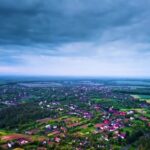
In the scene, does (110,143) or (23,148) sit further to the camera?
(110,143)

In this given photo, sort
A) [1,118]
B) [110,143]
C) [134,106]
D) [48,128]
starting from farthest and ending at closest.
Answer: [134,106] < [1,118] < [48,128] < [110,143]

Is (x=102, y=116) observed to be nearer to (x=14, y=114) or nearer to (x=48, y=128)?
(x=48, y=128)

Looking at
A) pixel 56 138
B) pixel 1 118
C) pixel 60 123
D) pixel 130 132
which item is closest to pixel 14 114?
pixel 1 118

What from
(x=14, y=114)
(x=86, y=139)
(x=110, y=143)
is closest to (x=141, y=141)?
(x=110, y=143)

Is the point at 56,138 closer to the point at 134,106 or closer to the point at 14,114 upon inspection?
the point at 14,114

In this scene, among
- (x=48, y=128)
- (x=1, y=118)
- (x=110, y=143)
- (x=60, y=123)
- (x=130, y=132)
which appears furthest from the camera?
(x=1, y=118)

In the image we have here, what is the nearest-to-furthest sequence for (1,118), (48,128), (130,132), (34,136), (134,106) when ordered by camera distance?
1. (34,136)
2. (130,132)
3. (48,128)
4. (1,118)
5. (134,106)

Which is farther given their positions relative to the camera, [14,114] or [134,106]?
[134,106]

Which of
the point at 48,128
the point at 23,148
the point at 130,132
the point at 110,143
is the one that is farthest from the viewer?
the point at 48,128

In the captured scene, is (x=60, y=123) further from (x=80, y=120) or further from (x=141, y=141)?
(x=141, y=141)
